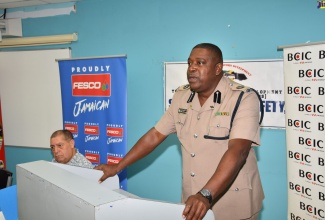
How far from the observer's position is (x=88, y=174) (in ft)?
4.61

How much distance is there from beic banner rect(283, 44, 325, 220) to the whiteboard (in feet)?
8.63

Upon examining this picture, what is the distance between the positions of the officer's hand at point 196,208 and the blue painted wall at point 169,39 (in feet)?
7.00

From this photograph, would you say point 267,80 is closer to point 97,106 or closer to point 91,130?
point 97,106

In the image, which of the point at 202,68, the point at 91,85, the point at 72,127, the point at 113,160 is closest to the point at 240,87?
the point at 202,68

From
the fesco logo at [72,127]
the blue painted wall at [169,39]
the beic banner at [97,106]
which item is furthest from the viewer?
the fesco logo at [72,127]

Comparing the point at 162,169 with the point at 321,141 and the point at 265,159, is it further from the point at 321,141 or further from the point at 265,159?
the point at 321,141

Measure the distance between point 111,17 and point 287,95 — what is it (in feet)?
6.95

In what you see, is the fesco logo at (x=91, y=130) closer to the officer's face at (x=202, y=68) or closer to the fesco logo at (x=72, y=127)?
the fesco logo at (x=72, y=127)

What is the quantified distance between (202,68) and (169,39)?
173 centimetres

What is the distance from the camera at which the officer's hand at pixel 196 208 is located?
3.08 feet

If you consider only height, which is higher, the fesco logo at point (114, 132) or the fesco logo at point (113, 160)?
the fesco logo at point (114, 132)

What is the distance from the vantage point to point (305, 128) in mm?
2373

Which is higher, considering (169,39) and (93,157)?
(169,39)

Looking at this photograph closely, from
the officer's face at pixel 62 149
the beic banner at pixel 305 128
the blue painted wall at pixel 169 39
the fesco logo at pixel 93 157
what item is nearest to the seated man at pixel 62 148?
the officer's face at pixel 62 149
